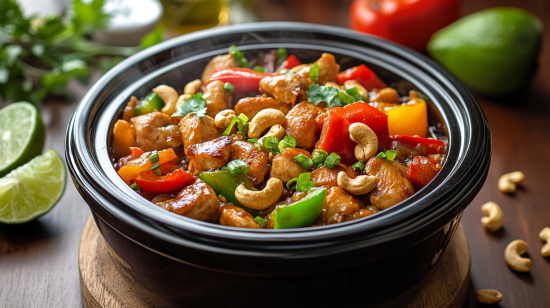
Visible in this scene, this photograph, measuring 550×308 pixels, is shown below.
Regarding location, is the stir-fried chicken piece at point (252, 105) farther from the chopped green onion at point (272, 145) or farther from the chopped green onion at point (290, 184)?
the chopped green onion at point (290, 184)

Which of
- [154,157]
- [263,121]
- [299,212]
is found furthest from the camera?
[263,121]

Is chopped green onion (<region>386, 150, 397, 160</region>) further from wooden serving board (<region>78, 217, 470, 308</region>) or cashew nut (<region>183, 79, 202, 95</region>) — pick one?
cashew nut (<region>183, 79, 202, 95</region>)

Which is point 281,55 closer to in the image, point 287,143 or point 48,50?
point 287,143

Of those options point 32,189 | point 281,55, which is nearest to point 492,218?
point 281,55

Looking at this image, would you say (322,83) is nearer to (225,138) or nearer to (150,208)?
(225,138)

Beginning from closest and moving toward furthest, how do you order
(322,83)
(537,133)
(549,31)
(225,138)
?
(225,138)
(322,83)
(537,133)
(549,31)

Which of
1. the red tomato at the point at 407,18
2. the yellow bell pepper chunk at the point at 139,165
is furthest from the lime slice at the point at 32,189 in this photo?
the red tomato at the point at 407,18

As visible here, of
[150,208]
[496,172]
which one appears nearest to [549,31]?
[496,172]
